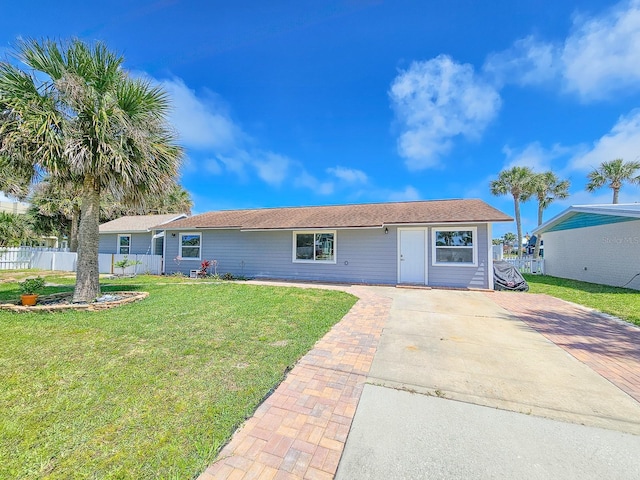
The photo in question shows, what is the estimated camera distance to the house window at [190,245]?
47.2ft

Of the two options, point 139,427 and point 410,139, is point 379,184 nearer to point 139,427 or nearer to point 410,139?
point 410,139

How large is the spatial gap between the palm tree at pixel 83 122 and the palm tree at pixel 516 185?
26.9m

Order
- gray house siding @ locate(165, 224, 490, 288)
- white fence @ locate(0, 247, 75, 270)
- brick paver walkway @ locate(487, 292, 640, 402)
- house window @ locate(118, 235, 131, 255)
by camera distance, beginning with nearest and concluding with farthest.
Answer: brick paver walkway @ locate(487, 292, 640, 402), gray house siding @ locate(165, 224, 490, 288), white fence @ locate(0, 247, 75, 270), house window @ locate(118, 235, 131, 255)

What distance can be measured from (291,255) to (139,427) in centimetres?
1039

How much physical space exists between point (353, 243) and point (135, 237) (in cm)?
1460

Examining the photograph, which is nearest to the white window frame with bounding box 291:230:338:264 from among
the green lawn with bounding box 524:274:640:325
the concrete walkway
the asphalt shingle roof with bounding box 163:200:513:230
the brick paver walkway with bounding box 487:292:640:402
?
the asphalt shingle roof with bounding box 163:200:513:230

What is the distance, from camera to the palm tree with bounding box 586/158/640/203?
860 inches

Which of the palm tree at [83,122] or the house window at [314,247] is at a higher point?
the palm tree at [83,122]

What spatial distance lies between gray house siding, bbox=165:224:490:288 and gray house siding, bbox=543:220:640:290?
6145 mm

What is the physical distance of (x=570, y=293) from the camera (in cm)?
959

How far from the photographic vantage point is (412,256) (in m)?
10.9

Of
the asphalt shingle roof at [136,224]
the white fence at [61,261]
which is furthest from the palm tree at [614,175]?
the white fence at [61,261]

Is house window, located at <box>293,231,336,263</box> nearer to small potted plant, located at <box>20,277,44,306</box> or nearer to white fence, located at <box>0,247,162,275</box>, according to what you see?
white fence, located at <box>0,247,162,275</box>

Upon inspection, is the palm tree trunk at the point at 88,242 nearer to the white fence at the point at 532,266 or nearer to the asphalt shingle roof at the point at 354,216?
the asphalt shingle roof at the point at 354,216
